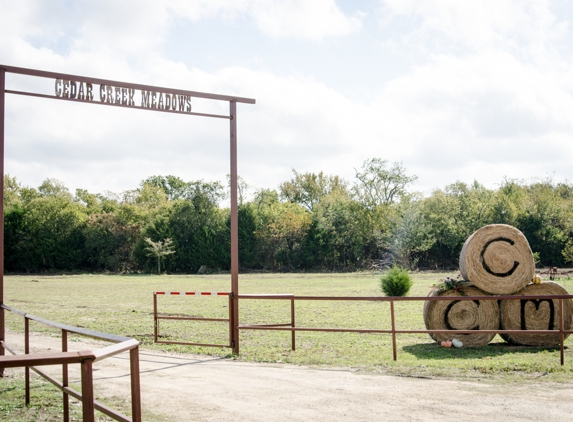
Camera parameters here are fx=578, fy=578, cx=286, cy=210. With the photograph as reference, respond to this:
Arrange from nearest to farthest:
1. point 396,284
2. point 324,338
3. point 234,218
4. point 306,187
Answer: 1. point 234,218
2. point 324,338
3. point 396,284
4. point 306,187

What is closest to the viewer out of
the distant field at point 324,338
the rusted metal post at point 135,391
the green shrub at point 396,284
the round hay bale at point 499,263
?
the rusted metal post at point 135,391

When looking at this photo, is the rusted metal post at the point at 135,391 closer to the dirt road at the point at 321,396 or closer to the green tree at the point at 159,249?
the dirt road at the point at 321,396

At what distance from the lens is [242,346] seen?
10.4 metres

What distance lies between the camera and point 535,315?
9883 millimetres

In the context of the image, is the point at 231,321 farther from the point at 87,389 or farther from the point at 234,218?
the point at 87,389

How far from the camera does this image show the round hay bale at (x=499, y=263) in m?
9.91

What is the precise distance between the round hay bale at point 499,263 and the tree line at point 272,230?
3722 cm

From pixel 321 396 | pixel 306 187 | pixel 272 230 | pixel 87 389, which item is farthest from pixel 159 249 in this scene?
pixel 87 389

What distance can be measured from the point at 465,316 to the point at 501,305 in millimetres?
698

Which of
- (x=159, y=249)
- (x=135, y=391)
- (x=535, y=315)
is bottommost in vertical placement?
(x=535, y=315)

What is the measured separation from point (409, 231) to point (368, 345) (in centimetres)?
3782

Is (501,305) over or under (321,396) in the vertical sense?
over

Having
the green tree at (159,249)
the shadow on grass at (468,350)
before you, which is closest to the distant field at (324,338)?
the shadow on grass at (468,350)

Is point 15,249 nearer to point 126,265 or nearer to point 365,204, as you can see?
point 126,265
